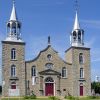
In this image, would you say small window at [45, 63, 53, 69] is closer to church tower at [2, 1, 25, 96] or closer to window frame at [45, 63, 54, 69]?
window frame at [45, 63, 54, 69]

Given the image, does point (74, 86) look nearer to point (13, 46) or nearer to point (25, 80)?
point (25, 80)

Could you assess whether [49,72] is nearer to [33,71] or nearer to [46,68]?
[46,68]

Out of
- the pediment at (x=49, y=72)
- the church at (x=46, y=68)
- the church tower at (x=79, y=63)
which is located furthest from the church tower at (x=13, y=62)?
the church tower at (x=79, y=63)

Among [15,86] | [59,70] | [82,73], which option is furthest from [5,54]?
[82,73]

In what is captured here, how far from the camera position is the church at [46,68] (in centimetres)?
5712

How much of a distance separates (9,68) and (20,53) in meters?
3.11

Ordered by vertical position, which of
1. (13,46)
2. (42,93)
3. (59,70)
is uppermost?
(13,46)

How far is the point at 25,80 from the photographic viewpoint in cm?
5772

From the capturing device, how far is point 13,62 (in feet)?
188

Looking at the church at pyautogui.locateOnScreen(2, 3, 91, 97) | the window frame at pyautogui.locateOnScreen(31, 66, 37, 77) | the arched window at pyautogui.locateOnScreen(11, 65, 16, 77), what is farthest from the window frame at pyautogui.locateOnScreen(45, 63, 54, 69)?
the arched window at pyautogui.locateOnScreen(11, 65, 16, 77)

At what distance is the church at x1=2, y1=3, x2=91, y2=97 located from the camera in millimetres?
57125

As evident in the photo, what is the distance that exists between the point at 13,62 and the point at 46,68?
5856 mm

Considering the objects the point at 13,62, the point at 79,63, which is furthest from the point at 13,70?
the point at 79,63

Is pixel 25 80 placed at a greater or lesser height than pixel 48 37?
lesser
